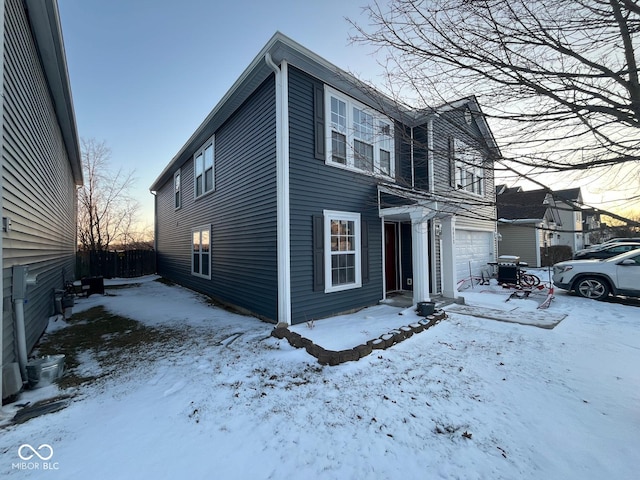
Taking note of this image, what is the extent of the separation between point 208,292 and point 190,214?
350 cm

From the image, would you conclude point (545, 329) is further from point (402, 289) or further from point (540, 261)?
point (540, 261)

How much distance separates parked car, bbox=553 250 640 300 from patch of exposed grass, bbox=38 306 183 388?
1060cm

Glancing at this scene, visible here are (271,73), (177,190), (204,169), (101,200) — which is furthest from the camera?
(101,200)

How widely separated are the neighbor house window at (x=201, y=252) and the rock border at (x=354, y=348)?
5.13 meters

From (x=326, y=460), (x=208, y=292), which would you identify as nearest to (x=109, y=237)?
(x=208, y=292)

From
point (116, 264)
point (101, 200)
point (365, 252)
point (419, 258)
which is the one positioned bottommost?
point (116, 264)

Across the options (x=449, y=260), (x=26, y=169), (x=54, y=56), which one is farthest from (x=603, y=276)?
(x=54, y=56)

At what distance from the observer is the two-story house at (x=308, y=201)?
209 inches

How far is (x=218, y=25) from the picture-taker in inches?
300

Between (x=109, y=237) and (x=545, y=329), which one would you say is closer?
(x=545, y=329)

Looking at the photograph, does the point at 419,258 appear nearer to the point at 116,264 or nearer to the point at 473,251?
the point at 473,251

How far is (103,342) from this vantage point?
4875 mm

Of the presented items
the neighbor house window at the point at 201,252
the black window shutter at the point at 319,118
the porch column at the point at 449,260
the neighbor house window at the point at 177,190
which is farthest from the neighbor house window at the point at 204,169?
the porch column at the point at 449,260

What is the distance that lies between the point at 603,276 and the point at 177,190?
15.3 m
